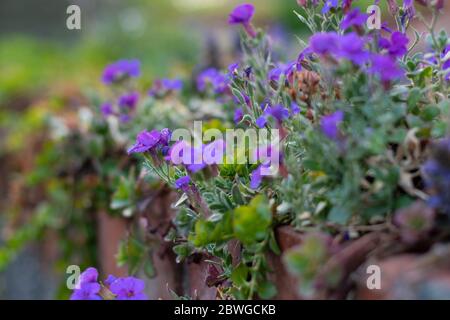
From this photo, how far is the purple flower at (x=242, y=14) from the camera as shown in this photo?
3.80 ft

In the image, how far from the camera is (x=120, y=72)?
211 centimetres

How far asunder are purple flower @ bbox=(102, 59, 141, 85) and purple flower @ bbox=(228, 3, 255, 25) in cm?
96

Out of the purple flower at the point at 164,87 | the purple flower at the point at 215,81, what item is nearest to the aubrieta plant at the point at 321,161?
the purple flower at the point at 215,81

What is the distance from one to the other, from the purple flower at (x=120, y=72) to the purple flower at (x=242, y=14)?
0.96 meters

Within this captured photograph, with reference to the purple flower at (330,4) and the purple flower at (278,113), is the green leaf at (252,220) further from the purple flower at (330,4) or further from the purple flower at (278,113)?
the purple flower at (330,4)

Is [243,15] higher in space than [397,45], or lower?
higher

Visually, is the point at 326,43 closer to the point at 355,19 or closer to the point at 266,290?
the point at 355,19

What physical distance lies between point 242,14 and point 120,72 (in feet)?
3.35

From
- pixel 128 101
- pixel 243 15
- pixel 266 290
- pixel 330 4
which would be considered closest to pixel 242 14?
pixel 243 15

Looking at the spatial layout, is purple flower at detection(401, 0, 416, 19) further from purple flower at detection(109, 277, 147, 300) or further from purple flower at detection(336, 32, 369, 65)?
purple flower at detection(109, 277, 147, 300)

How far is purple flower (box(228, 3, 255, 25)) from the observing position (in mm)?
1158

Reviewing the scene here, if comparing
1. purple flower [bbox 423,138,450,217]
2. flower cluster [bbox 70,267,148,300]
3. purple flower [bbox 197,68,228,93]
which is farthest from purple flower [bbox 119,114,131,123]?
purple flower [bbox 423,138,450,217]
